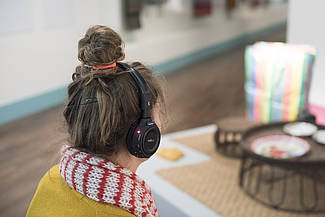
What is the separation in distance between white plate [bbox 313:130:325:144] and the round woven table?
29 mm

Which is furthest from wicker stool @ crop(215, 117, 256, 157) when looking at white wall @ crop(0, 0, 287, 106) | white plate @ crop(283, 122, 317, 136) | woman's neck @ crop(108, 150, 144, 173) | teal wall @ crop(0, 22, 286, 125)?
woman's neck @ crop(108, 150, 144, 173)

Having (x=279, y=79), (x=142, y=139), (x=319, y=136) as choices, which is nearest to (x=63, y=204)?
(x=142, y=139)

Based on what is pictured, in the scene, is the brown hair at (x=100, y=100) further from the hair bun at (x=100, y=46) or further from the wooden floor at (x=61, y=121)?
the wooden floor at (x=61, y=121)

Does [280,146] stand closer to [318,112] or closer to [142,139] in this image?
[318,112]

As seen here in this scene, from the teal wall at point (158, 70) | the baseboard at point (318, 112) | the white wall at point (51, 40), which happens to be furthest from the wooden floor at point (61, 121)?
the baseboard at point (318, 112)

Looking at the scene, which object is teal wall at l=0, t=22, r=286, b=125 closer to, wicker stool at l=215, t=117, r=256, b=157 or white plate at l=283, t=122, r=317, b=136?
white plate at l=283, t=122, r=317, b=136

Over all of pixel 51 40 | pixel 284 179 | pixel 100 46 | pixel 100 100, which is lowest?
pixel 284 179

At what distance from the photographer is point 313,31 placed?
376 cm

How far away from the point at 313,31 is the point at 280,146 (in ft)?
4.54

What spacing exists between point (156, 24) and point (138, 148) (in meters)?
6.96

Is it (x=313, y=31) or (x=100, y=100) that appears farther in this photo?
(x=313, y=31)

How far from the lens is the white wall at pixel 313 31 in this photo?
369 cm

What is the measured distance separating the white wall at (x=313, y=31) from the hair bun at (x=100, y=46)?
10.0 feet

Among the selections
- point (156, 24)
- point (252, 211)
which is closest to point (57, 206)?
point (252, 211)
